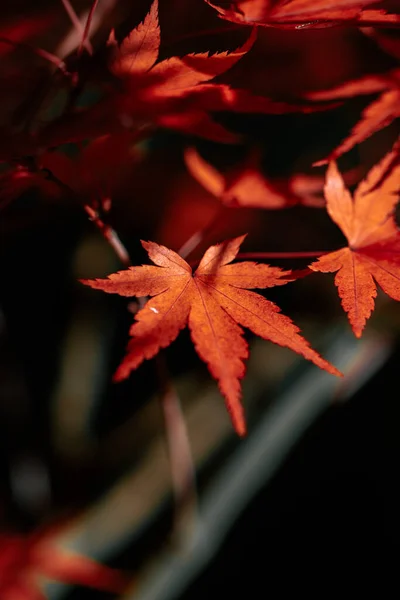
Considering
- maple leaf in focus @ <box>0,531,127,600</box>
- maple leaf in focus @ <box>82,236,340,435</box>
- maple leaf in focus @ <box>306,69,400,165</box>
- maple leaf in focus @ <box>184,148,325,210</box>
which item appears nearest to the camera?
maple leaf in focus @ <box>82,236,340,435</box>

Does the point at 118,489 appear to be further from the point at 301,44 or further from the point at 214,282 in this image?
the point at 301,44

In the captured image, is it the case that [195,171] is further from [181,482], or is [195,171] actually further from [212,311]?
[181,482]

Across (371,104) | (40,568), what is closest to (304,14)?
(371,104)

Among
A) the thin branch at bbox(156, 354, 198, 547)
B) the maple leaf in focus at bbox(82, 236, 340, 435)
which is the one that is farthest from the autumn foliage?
the thin branch at bbox(156, 354, 198, 547)

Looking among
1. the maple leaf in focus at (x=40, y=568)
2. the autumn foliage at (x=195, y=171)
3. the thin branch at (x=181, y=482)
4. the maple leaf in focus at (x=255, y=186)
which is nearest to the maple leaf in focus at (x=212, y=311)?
the autumn foliage at (x=195, y=171)

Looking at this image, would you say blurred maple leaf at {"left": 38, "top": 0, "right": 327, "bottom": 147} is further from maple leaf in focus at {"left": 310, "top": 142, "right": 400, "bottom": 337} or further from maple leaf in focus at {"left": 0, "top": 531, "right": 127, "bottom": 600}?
maple leaf in focus at {"left": 0, "top": 531, "right": 127, "bottom": 600}

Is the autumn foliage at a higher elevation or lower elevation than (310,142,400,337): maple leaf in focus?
higher
